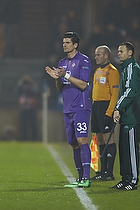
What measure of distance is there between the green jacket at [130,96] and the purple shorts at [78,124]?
479 millimetres

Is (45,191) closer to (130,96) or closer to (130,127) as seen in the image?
(130,127)

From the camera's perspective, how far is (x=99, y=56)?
883 centimetres

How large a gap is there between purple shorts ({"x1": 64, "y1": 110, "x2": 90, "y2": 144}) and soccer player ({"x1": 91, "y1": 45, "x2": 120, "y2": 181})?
36.1 inches

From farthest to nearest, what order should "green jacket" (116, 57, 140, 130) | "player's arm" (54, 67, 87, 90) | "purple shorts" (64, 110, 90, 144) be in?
"purple shorts" (64, 110, 90, 144) → "player's arm" (54, 67, 87, 90) → "green jacket" (116, 57, 140, 130)

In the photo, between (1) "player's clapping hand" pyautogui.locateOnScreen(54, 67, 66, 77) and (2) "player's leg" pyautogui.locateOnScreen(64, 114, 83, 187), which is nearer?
(1) "player's clapping hand" pyautogui.locateOnScreen(54, 67, 66, 77)

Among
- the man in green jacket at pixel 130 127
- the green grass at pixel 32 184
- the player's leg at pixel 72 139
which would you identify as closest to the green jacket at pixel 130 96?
the man in green jacket at pixel 130 127

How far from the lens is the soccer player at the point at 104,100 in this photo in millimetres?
8680

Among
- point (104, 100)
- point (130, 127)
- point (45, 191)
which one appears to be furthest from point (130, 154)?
point (104, 100)

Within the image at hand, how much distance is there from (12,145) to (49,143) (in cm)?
147

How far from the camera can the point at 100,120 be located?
8789mm

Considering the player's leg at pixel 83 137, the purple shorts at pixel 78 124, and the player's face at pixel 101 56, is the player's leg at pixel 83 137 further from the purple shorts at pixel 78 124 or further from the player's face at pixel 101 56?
the player's face at pixel 101 56

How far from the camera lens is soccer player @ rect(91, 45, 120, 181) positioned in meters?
8.68

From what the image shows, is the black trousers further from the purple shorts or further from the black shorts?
the black shorts

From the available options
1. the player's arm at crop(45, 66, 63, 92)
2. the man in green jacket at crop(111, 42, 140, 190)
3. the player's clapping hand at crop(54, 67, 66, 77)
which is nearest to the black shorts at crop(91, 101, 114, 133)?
the player's arm at crop(45, 66, 63, 92)
